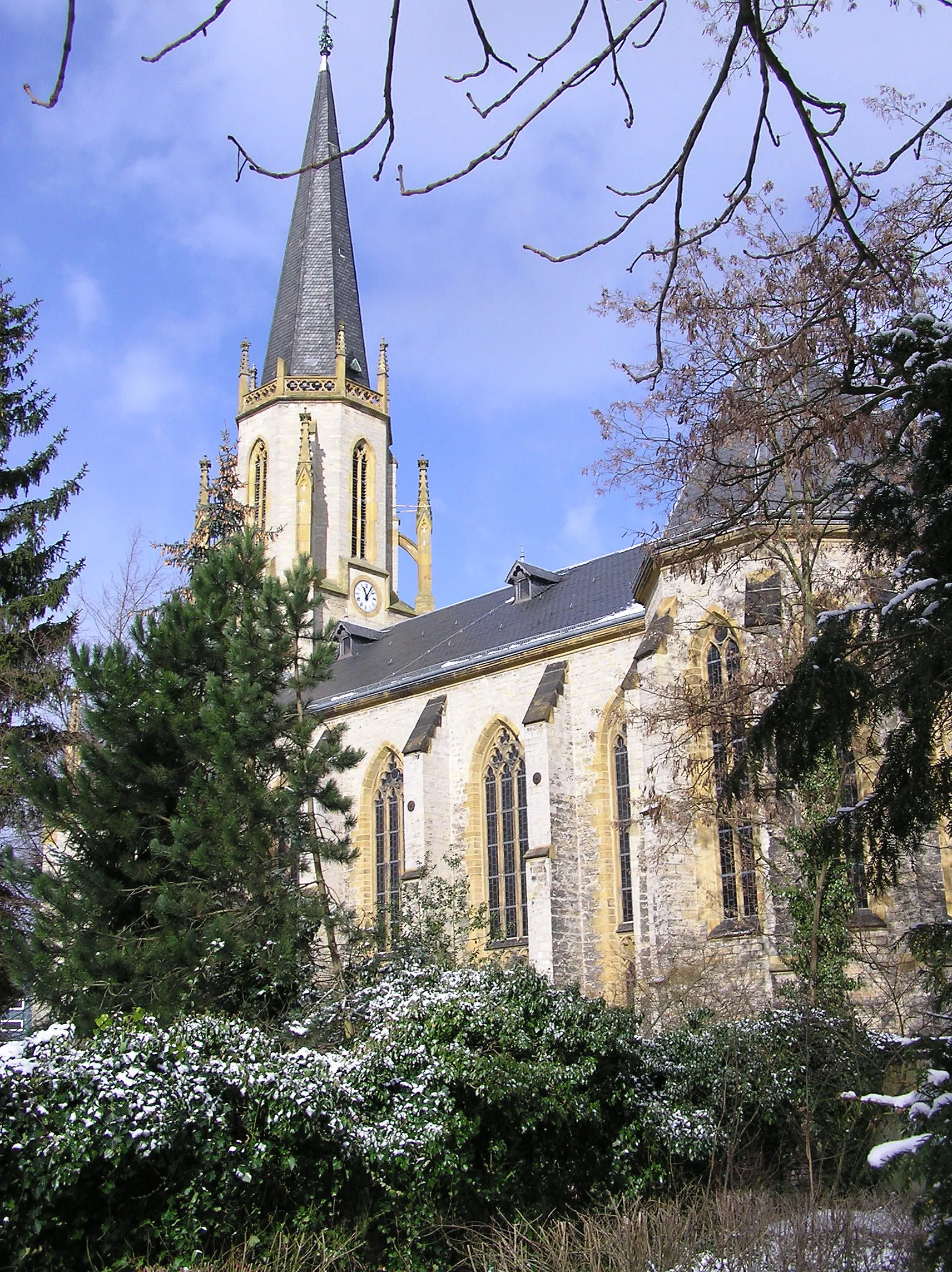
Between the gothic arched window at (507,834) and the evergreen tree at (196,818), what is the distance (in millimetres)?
12467

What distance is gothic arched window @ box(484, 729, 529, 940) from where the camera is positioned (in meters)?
26.8

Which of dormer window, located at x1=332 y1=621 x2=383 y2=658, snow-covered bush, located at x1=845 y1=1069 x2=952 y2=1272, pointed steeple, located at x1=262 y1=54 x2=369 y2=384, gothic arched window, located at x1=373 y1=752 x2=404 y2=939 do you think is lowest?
snow-covered bush, located at x1=845 y1=1069 x2=952 y2=1272

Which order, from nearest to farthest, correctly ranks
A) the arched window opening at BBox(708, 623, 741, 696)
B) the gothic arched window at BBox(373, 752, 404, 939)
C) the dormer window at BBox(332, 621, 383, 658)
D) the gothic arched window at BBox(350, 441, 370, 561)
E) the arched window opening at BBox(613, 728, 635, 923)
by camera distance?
the arched window opening at BBox(708, 623, 741, 696)
the arched window opening at BBox(613, 728, 635, 923)
the gothic arched window at BBox(373, 752, 404, 939)
the dormer window at BBox(332, 621, 383, 658)
the gothic arched window at BBox(350, 441, 370, 561)

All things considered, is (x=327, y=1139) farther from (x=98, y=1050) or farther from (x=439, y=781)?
(x=439, y=781)

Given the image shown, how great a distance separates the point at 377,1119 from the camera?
934 cm

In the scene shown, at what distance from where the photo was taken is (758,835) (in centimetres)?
1859

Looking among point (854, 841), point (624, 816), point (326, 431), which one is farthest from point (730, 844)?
point (326, 431)

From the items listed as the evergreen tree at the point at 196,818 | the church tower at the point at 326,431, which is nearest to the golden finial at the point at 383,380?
the church tower at the point at 326,431

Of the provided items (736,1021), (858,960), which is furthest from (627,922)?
(736,1021)

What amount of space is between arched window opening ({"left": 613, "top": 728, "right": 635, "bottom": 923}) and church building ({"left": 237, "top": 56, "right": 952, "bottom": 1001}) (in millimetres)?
44

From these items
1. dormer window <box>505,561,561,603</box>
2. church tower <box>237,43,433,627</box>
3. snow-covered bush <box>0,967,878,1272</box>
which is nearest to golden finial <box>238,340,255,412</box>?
church tower <box>237,43,433,627</box>

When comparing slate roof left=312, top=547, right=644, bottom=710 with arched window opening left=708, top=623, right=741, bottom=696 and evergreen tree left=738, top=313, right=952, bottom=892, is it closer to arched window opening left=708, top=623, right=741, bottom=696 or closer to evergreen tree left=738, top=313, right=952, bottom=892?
arched window opening left=708, top=623, right=741, bottom=696

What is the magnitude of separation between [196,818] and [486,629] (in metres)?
17.5

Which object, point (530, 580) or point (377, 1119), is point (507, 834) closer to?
point (530, 580)
